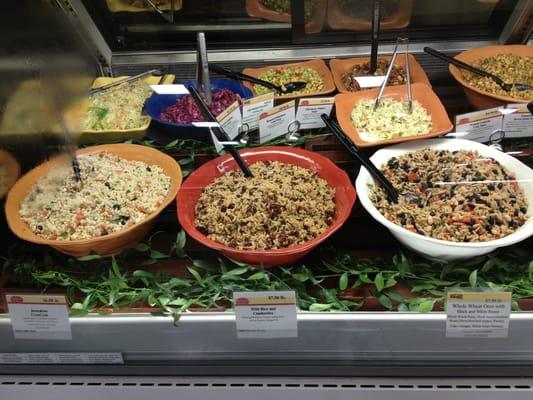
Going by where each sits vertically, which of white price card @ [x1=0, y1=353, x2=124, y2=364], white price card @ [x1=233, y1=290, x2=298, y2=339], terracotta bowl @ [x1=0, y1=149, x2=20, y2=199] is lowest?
white price card @ [x1=0, y1=353, x2=124, y2=364]

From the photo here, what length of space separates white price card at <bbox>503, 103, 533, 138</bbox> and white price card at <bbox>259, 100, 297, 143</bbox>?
0.58 meters

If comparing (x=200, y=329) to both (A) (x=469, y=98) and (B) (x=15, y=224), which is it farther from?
(A) (x=469, y=98)

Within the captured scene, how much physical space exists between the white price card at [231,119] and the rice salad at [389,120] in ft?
1.09

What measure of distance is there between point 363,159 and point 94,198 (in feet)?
2.23

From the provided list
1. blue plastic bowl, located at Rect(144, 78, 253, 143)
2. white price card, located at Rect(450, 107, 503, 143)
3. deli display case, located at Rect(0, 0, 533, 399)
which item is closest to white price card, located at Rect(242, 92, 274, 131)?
deli display case, located at Rect(0, 0, 533, 399)

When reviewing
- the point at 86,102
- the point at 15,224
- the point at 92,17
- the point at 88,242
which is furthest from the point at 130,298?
the point at 92,17

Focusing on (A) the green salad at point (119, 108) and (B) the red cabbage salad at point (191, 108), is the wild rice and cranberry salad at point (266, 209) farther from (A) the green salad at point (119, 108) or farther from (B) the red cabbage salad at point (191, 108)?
(A) the green salad at point (119, 108)

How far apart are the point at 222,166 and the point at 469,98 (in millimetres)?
785

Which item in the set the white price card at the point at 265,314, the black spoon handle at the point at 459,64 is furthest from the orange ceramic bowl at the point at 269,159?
the black spoon handle at the point at 459,64

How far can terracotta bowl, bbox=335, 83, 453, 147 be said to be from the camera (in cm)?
143

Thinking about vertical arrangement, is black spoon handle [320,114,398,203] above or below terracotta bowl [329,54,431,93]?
below

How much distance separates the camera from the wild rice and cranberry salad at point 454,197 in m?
1.18

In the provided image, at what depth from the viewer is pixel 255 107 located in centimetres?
156

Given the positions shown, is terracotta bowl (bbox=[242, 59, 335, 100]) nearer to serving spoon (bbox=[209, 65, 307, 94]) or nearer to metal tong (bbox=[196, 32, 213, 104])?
serving spoon (bbox=[209, 65, 307, 94])
